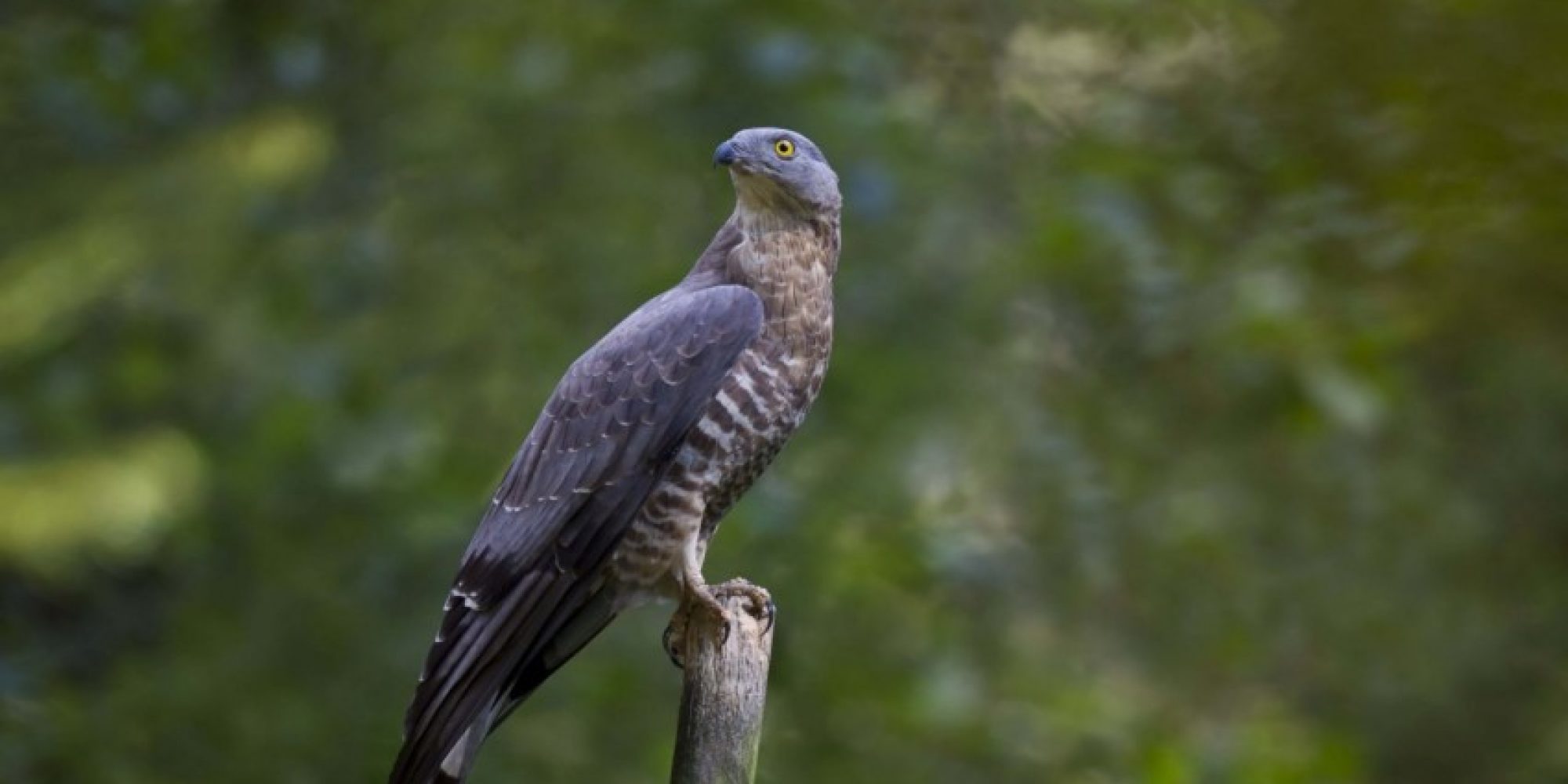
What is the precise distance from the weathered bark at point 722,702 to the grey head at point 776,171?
835 millimetres

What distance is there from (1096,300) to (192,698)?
3.19 m

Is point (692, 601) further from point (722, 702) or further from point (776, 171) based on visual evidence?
point (776, 171)

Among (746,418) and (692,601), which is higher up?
(746,418)

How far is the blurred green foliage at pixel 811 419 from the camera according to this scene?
5391mm

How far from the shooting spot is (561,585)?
3.38 m

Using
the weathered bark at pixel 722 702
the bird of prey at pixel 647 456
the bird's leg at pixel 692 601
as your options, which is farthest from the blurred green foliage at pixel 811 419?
the weathered bark at pixel 722 702

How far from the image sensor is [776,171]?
372 cm

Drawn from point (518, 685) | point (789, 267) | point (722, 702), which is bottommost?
point (722, 702)

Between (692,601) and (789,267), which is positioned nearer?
(692,601)

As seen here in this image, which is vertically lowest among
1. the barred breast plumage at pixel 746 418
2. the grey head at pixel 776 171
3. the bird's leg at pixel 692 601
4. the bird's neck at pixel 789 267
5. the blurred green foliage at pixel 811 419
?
the bird's leg at pixel 692 601

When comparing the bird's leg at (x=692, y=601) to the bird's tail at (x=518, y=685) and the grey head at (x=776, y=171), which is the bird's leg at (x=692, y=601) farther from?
the grey head at (x=776, y=171)

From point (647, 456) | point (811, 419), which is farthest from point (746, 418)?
point (811, 419)

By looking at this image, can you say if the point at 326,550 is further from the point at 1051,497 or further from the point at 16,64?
the point at 1051,497

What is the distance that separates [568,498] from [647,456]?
16 centimetres
